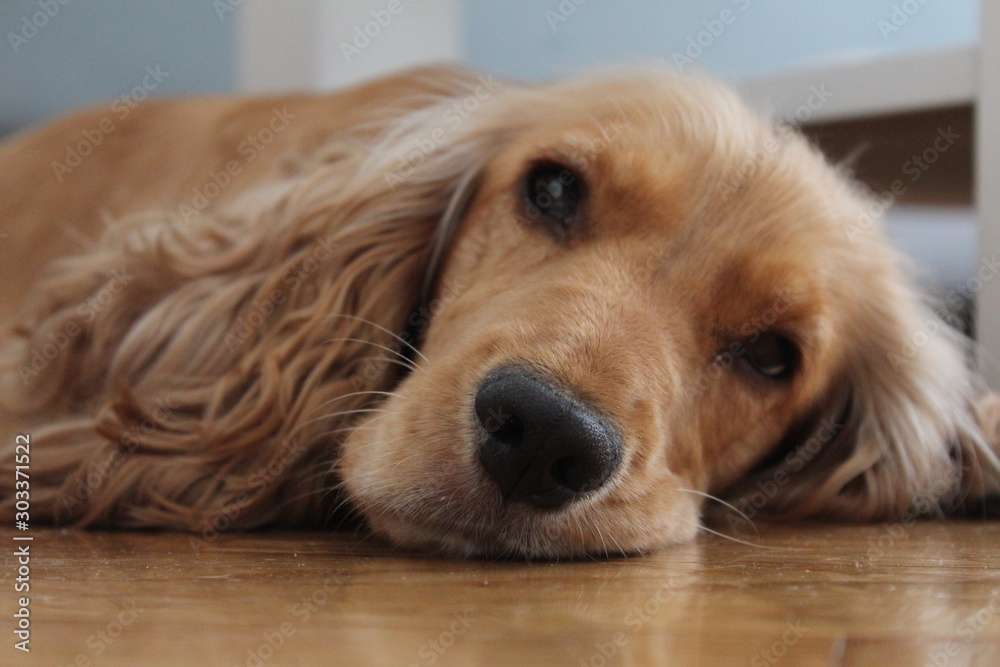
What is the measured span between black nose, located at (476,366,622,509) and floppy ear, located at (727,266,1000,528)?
2.24 ft

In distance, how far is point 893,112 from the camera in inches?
101

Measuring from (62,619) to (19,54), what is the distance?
3588 millimetres

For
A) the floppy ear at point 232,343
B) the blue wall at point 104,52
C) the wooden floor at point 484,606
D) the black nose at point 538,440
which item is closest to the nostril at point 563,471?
the black nose at point 538,440

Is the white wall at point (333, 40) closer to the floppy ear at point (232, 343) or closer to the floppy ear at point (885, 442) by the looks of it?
the floppy ear at point (232, 343)

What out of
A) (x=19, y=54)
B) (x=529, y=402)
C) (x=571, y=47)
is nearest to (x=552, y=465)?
(x=529, y=402)

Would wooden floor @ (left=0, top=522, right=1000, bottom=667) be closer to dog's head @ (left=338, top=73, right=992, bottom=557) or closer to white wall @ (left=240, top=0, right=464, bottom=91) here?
dog's head @ (left=338, top=73, right=992, bottom=557)

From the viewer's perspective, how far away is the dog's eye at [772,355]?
161 cm

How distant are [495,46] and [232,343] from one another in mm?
2597

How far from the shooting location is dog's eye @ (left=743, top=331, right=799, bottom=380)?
1.61 metres

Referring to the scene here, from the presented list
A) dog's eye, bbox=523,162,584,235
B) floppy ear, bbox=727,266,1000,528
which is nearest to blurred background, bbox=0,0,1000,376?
floppy ear, bbox=727,266,1000,528

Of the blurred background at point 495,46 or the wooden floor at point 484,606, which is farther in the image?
the blurred background at point 495,46

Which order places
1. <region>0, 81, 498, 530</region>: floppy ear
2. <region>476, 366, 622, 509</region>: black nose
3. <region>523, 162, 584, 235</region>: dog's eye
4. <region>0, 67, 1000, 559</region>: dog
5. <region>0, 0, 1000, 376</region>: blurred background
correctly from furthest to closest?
<region>0, 0, 1000, 376</region>: blurred background
<region>523, 162, 584, 235</region>: dog's eye
<region>0, 81, 498, 530</region>: floppy ear
<region>0, 67, 1000, 559</region>: dog
<region>476, 366, 622, 509</region>: black nose

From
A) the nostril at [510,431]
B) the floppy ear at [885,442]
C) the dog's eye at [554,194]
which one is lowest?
the floppy ear at [885,442]

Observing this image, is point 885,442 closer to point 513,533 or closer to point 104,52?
point 513,533
